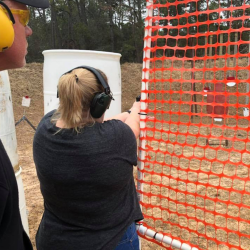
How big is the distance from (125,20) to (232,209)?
21.8 m

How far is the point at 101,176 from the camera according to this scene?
1.30m

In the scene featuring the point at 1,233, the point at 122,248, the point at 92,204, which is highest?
the point at 1,233

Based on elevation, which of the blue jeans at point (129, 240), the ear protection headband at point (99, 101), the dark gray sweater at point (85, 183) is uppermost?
the ear protection headband at point (99, 101)

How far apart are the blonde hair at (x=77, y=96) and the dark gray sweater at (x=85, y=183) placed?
0.17ft

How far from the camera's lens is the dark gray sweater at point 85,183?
4.18 ft

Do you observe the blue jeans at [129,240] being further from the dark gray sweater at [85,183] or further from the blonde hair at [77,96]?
the blonde hair at [77,96]

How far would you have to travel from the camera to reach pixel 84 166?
1273 mm

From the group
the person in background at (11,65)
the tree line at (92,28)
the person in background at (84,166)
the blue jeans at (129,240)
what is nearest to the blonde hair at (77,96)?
the person in background at (84,166)

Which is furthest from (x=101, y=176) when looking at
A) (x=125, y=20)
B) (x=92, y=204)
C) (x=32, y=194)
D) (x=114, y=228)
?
(x=125, y=20)

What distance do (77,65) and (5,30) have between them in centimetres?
237

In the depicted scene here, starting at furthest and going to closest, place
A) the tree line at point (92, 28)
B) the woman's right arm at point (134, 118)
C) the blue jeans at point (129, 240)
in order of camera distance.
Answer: the tree line at point (92, 28) < the woman's right arm at point (134, 118) < the blue jeans at point (129, 240)

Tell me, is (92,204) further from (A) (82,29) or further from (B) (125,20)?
(B) (125,20)

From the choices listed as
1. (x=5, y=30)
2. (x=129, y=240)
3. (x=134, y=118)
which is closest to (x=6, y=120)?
(x=134, y=118)

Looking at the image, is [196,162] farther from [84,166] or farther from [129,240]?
[84,166]
